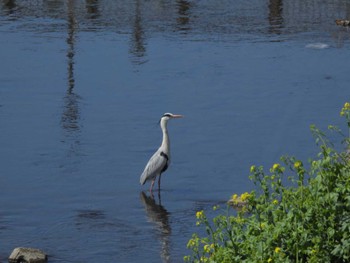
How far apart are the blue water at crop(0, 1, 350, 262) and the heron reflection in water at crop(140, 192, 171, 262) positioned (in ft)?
0.08

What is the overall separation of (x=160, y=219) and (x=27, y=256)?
2.44 m

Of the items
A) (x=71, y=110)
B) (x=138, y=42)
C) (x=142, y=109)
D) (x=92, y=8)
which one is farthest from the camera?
(x=92, y=8)

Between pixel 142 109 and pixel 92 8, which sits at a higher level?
pixel 92 8

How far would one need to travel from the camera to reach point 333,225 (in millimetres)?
7020

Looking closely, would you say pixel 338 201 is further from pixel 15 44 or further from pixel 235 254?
pixel 15 44

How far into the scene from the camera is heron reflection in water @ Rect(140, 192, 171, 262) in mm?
12459

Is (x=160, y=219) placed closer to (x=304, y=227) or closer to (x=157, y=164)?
(x=157, y=164)

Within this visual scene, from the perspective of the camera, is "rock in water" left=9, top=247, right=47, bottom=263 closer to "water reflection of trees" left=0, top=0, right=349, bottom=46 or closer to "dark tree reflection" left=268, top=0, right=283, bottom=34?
"water reflection of trees" left=0, top=0, right=349, bottom=46

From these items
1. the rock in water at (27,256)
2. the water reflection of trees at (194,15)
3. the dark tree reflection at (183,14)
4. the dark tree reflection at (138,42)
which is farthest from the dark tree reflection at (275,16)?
the rock in water at (27,256)

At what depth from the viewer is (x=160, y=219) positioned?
44.8ft

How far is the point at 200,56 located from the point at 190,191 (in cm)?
806

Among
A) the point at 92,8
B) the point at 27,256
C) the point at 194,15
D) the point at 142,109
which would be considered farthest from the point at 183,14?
the point at 27,256

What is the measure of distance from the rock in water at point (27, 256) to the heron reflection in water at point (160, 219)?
4.70 ft

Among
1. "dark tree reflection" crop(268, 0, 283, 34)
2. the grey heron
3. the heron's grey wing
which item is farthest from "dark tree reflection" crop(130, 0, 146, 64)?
the heron's grey wing
